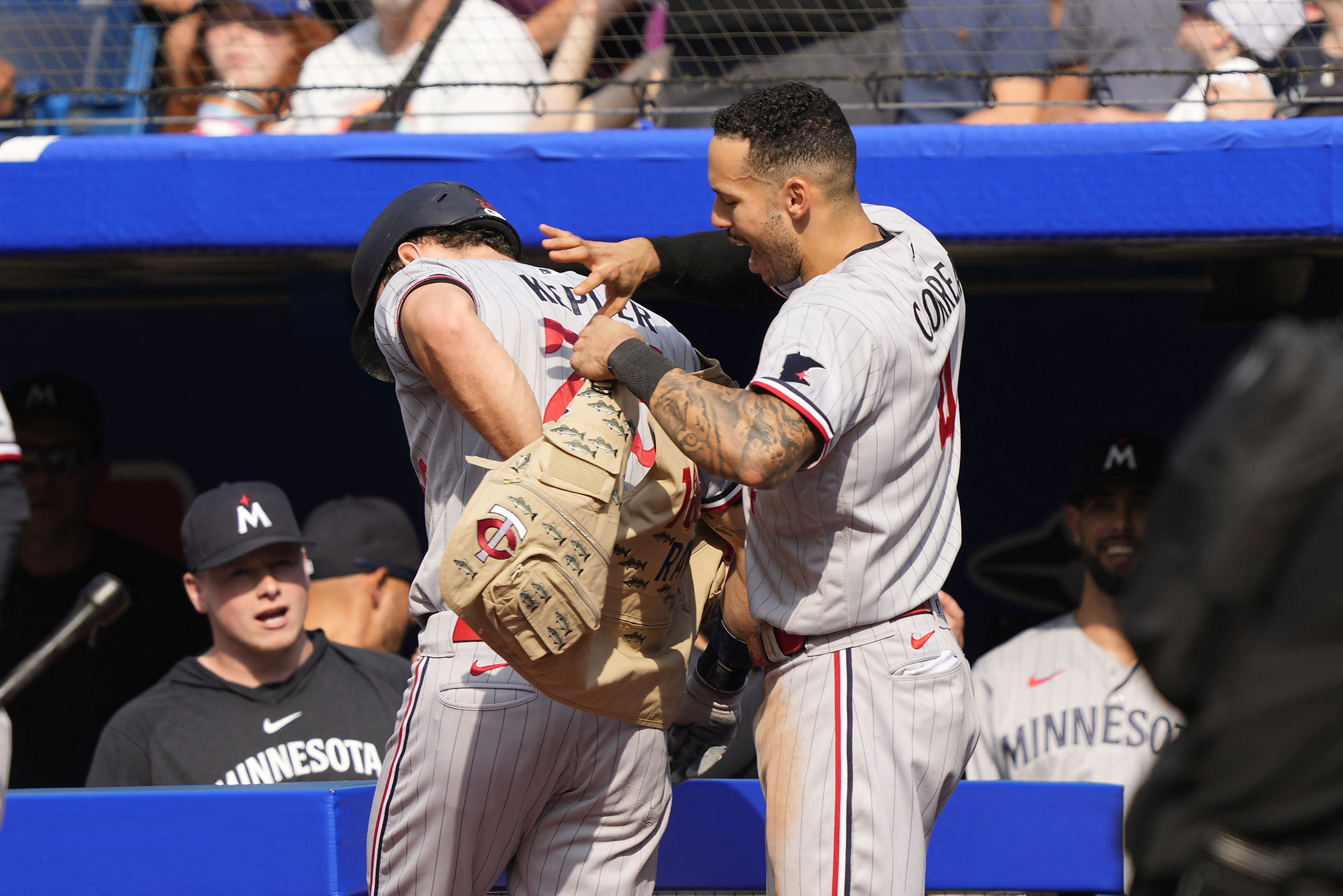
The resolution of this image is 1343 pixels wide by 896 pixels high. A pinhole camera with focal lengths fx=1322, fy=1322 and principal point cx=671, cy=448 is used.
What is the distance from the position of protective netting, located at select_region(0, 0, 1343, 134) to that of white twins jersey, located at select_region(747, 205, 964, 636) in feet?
5.05

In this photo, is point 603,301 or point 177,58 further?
point 177,58

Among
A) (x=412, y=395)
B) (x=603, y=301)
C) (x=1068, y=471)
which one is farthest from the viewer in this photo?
(x=1068, y=471)

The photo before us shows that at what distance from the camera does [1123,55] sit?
12.4ft

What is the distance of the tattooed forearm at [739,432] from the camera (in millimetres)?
1746

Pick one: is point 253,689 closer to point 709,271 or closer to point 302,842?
point 302,842

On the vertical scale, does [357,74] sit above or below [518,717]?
above

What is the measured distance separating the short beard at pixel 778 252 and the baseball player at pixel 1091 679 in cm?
183

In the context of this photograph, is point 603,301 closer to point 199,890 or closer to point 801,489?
point 801,489

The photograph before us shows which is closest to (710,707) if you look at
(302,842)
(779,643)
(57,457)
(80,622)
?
(779,643)

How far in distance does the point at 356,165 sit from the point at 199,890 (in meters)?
1.76

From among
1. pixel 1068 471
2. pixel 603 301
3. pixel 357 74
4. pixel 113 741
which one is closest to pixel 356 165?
pixel 357 74

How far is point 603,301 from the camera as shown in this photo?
7.71ft

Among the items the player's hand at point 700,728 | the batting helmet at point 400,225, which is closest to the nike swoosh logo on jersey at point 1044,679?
the player's hand at point 700,728

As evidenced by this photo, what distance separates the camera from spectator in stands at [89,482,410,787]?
3135 mm
